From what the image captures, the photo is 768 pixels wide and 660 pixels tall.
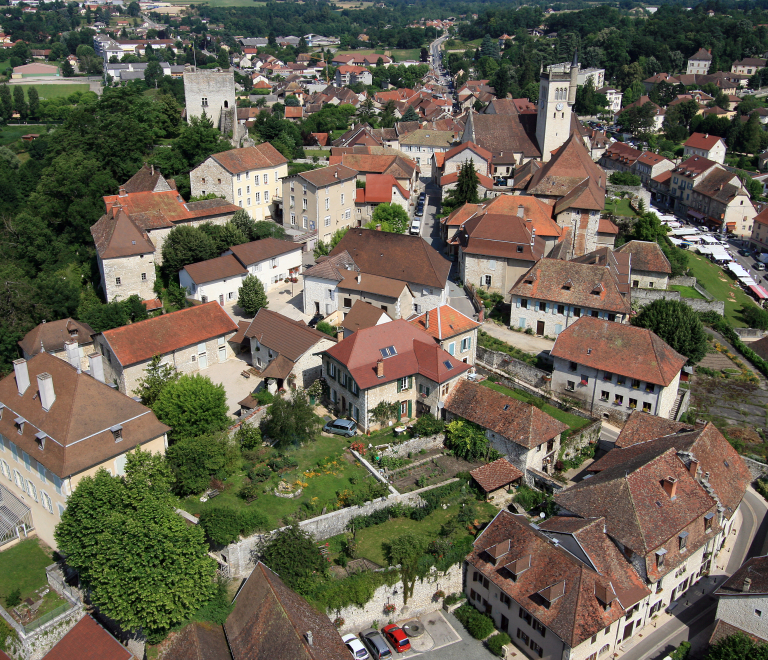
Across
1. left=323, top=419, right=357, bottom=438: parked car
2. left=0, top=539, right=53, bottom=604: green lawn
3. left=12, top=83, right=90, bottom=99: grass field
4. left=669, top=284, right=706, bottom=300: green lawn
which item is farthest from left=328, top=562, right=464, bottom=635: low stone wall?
left=12, top=83, right=90, bottom=99: grass field

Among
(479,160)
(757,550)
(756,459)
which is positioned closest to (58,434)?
(757,550)

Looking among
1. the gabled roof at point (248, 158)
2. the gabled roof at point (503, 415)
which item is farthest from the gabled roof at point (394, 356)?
the gabled roof at point (248, 158)

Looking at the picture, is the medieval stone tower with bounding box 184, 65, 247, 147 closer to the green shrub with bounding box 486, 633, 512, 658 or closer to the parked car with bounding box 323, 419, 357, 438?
the parked car with bounding box 323, 419, 357, 438

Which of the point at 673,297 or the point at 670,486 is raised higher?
the point at 670,486

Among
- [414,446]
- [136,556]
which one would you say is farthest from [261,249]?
[136,556]

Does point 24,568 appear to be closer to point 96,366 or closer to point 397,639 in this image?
point 96,366
